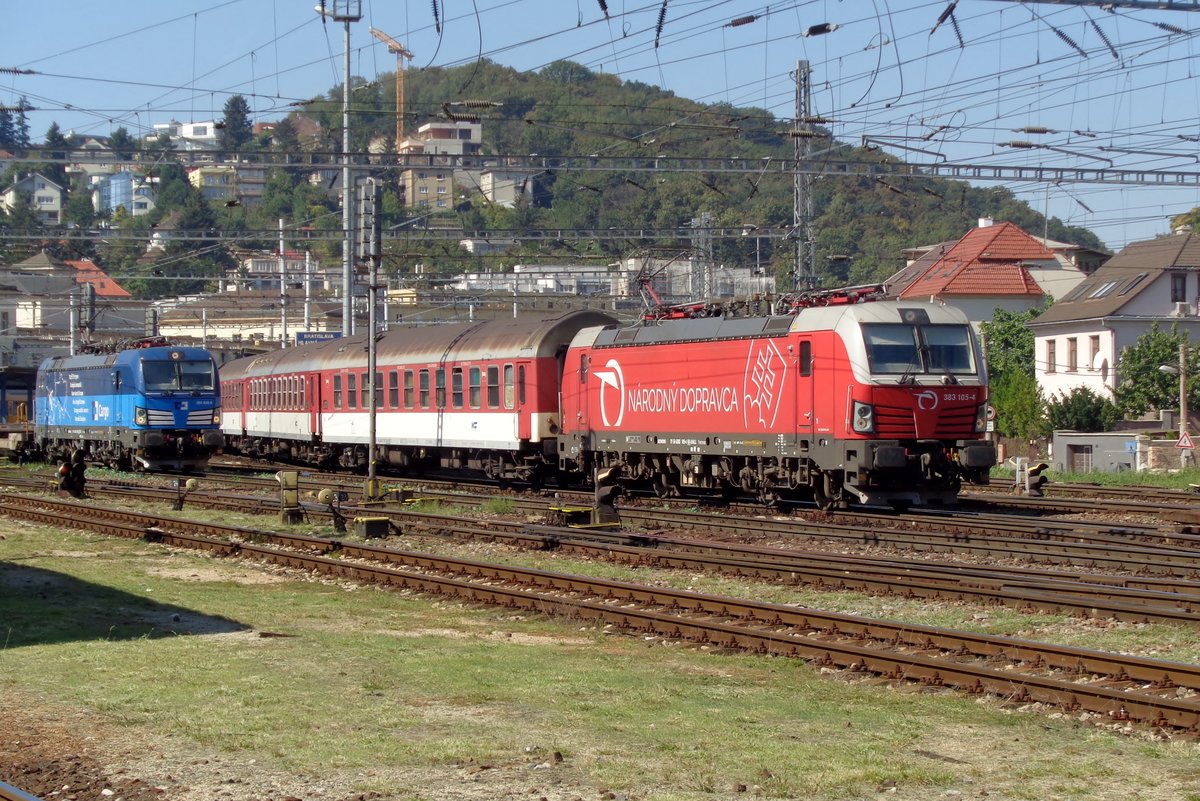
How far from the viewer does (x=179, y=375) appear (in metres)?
39.1

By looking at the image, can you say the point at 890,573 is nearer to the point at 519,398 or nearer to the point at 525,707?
the point at 525,707

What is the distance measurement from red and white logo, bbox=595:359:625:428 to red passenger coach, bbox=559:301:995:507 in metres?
0.04

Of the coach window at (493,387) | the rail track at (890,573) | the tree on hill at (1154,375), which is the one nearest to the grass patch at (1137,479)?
the coach window at (493,387)

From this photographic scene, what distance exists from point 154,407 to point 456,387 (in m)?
9.88

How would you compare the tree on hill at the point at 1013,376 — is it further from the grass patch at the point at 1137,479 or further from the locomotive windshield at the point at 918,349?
the locomotive windshield at the point at 918,349

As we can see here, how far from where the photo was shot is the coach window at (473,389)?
108 feet

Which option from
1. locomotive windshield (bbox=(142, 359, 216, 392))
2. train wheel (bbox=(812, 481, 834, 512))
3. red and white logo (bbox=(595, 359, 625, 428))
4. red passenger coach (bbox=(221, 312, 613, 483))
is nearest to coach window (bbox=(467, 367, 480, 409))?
red passenger coach (bbox=(221, 312, 613, 483))

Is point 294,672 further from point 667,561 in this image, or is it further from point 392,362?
point 392,362

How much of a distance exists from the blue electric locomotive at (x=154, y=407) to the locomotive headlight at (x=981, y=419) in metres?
22.9

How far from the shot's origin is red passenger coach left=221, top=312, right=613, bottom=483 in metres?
31.0

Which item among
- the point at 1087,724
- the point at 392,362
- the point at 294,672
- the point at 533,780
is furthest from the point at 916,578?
the point at 392,362

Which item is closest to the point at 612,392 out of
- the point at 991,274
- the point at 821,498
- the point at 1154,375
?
the point at 821,498

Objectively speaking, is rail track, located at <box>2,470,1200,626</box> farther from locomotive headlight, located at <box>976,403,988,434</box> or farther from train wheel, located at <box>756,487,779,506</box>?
train wheel, located at <box>756,487,779,506</box>

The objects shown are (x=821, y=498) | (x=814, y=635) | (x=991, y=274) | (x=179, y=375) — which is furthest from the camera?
(x=991, y=274)
